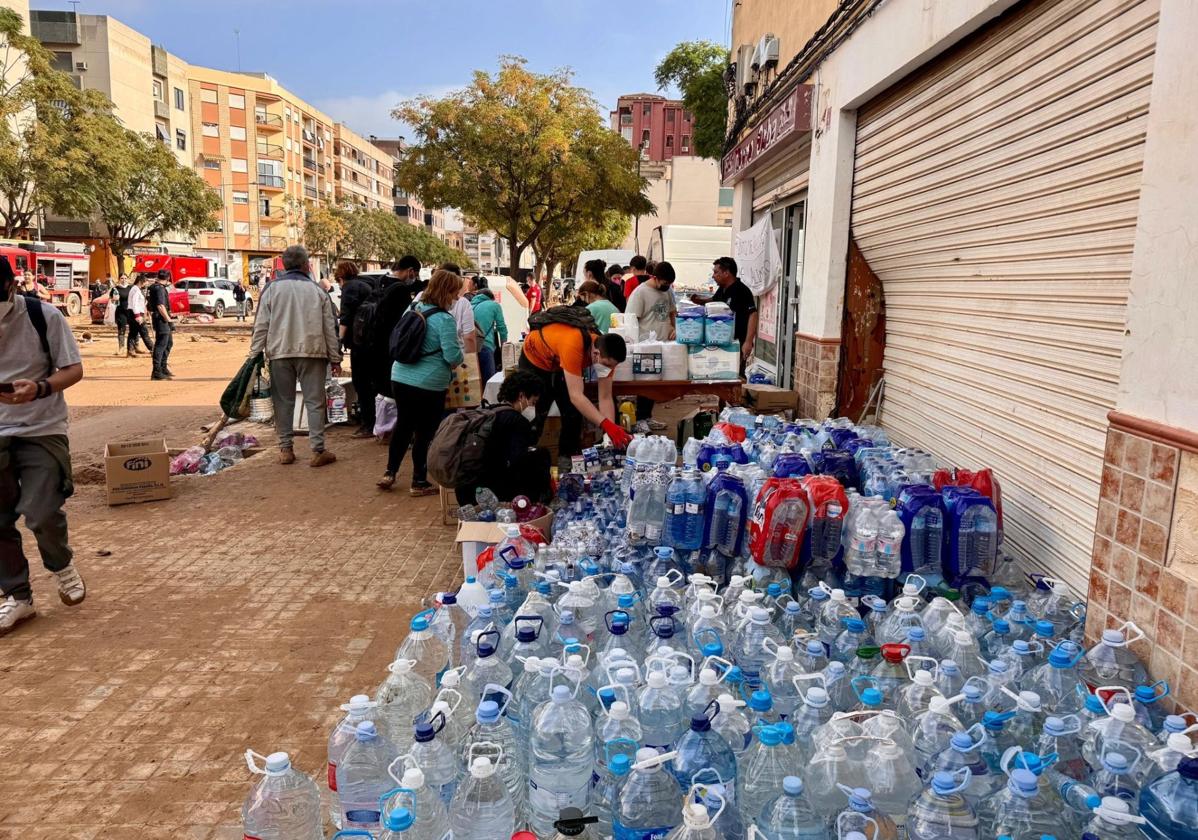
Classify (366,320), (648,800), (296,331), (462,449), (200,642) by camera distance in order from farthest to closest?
(366,320) < (296,331) < (462,449) < (200,642) < (648,800)

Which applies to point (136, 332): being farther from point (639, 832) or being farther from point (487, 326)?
point (639, 832)

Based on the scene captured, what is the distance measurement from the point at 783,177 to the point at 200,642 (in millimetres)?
8801

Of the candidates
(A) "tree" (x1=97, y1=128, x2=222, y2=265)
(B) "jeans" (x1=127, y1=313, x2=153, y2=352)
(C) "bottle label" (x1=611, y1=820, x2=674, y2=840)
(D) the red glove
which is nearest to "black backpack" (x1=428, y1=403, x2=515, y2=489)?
(D) the red glove

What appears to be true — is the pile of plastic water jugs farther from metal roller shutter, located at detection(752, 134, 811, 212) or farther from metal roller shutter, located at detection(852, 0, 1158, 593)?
A: metal roller shutter, located at detection(752, 134, 811, 212)

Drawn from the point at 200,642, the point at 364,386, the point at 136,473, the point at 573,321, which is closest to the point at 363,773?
the point at 200,642

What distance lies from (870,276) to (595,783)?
20.2ft

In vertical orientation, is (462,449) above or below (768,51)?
below

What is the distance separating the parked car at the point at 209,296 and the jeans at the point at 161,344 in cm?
1951

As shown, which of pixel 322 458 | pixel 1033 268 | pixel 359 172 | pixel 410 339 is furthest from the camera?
pixel 359 172

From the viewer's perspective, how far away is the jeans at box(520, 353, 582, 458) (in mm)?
6402

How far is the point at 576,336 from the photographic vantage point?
239 inches

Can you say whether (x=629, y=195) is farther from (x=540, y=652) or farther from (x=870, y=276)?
(x=540, y=652)

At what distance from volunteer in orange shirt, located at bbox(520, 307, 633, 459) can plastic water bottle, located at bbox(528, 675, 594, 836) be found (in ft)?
11.9

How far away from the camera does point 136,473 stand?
6.99m
